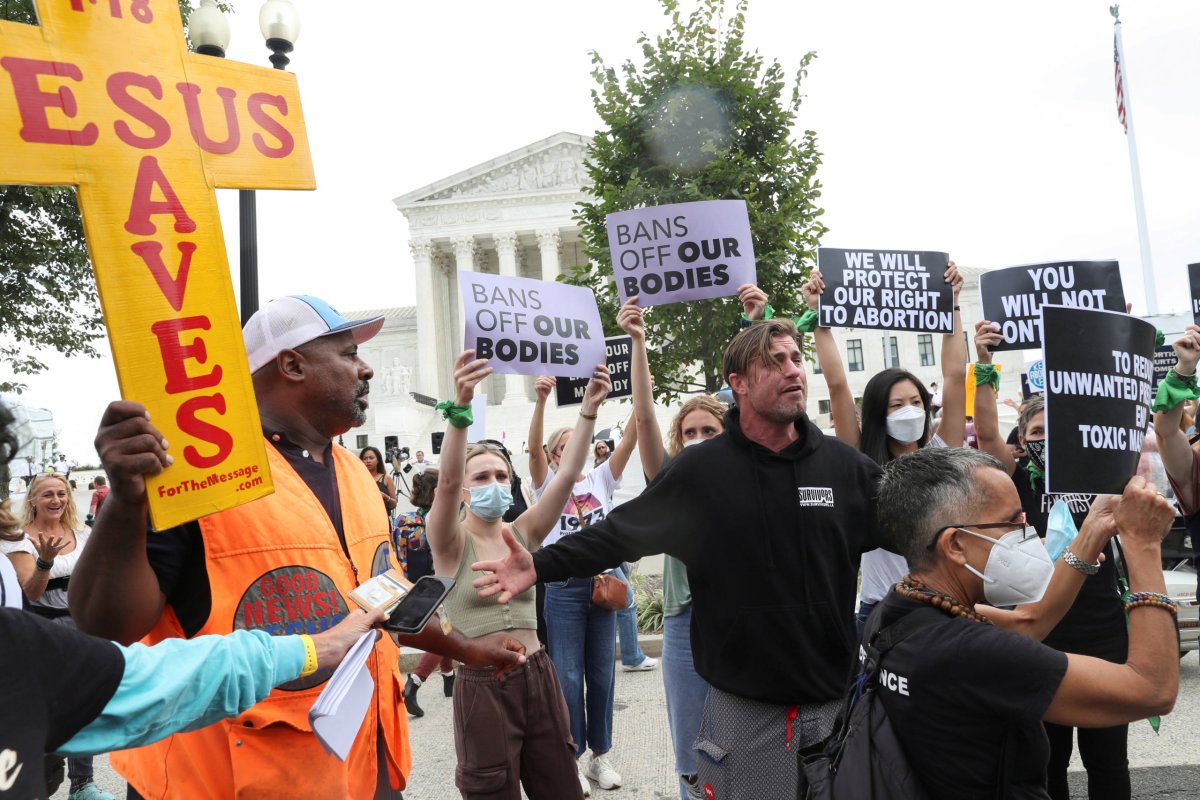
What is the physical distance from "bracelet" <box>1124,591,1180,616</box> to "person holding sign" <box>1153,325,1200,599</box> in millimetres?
2178

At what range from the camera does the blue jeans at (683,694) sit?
430cm

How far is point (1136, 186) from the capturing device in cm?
2064

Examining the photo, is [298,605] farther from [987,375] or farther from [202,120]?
[987,375]

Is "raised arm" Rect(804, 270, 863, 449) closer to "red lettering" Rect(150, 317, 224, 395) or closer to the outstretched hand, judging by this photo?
the outstretched hand

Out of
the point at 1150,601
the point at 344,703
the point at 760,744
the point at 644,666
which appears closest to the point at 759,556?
the point at 760,744

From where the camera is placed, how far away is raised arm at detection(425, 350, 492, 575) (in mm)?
3387

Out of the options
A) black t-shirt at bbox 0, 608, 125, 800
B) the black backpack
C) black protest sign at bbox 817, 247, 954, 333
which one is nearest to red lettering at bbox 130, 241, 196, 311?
black t-shirt at bbox 0, 608, 125, 800

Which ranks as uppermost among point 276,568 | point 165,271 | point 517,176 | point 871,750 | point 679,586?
point 517,176

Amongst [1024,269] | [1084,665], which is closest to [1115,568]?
[1024,269]

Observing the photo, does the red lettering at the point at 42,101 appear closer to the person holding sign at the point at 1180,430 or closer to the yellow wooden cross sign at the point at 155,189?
the yellow wooden cross sign at the point at 155,189

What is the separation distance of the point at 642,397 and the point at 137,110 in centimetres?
266

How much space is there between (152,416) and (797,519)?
1.97 metres

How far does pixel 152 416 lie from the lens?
6.50ft

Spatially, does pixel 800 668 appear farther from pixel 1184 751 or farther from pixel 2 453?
pixel 1184 751
